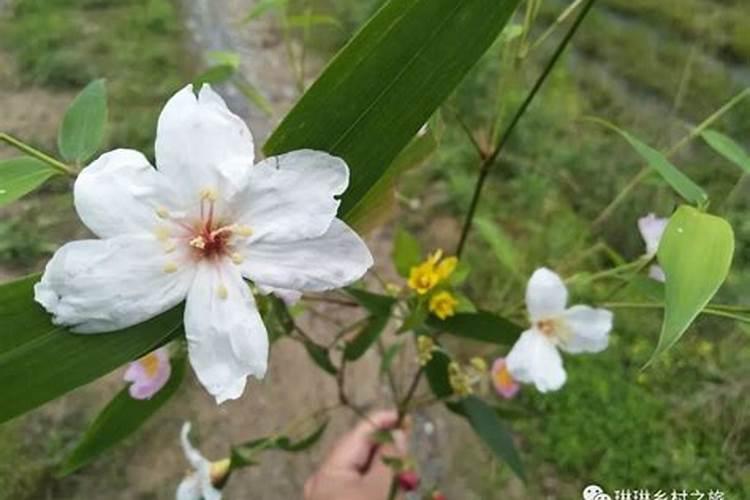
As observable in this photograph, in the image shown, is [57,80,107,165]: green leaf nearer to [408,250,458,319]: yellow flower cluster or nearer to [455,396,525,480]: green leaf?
[408,250,458,319]: yellow flower cluster

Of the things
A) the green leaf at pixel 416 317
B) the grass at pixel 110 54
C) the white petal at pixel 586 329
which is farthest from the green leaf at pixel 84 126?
the grass at pixel 110 54

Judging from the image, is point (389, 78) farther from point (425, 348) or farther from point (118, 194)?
point (425, 348)

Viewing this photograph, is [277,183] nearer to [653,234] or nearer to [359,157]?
[359,157]

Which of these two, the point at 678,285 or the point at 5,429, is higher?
the point at 678,285

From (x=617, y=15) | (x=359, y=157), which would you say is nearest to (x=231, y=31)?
(x=617, y=15)

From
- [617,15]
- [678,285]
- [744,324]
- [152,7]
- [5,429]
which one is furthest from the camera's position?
[152,7]

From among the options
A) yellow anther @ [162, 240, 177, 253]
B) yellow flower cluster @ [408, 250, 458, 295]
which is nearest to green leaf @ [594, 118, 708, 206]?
yellow flower cluster @ [408, 250, 458, 295]

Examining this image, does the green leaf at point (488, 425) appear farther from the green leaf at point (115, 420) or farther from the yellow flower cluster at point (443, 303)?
the green leaf at point (115, 420)
